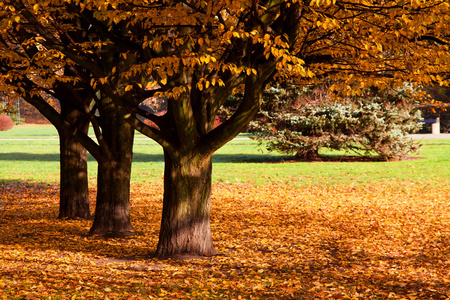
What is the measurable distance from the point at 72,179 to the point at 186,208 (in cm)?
387

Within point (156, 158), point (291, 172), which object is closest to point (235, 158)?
point (156, 158)

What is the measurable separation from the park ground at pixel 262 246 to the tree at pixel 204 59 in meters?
1.03

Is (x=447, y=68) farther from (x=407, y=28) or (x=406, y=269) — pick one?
(x=406, y=269)

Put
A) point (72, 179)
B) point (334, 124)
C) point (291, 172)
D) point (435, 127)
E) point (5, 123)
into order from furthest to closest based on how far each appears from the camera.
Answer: point (5, 123) < point (435, 127) < point (334, 124) < point (291, 172) < point (72, 179)

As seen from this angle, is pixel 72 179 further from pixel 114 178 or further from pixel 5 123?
pixel 5 123

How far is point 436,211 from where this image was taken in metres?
10.4

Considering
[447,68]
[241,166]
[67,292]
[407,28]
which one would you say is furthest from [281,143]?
[67,292]

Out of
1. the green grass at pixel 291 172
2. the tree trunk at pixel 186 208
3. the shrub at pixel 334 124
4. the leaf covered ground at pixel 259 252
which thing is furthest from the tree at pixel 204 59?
the shrub at pixel 334 124

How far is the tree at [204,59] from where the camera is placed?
5820 mm

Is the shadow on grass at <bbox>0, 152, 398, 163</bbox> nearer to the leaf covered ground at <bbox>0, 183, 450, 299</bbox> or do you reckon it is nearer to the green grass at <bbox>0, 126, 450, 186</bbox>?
the green grass at <bbox>0, 126, 450, 186</bbox>

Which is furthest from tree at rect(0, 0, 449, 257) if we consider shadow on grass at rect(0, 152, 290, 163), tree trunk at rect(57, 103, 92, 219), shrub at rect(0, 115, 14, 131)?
shrub at rect(0, 115, 14, 131)

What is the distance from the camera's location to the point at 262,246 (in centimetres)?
793

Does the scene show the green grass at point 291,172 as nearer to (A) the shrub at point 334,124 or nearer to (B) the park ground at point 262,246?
(B) the park ground at point 262,246

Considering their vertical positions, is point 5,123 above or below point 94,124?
above
